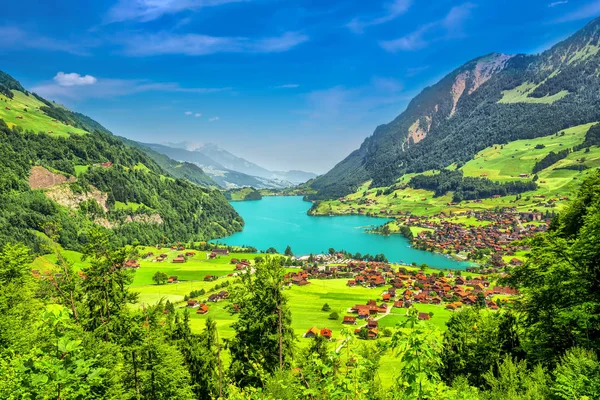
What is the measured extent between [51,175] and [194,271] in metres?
131

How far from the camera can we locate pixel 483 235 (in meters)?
170

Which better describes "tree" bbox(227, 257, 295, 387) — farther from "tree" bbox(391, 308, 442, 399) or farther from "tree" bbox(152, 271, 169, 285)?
"tree" bbox(152, 271, 169, 285)

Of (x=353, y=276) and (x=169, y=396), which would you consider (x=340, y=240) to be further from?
(x=169, y=396)

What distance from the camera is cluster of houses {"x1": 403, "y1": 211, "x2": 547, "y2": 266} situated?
500 ft

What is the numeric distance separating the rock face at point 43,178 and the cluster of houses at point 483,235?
8077 inches

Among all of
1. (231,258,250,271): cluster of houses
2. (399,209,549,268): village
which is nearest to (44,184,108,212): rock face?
(231,258,250,271): cluster of houses

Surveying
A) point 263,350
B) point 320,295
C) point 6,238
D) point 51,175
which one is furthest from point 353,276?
point 51,175

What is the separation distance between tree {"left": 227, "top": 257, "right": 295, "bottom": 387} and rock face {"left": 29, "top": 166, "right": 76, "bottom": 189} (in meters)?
213

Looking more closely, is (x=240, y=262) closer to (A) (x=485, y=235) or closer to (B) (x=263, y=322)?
(B) (x=263, y=322)

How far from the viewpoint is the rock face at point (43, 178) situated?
184m

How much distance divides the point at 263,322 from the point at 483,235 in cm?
17732

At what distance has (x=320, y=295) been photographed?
9738 cm

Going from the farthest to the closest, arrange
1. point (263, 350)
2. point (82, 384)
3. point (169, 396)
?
point (263, 350), point (169, 396), point (82, 384)

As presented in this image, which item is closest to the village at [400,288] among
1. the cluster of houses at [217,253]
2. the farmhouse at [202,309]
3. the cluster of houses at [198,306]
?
the farmhouse at [202,309]
